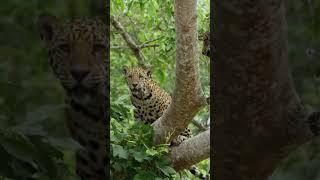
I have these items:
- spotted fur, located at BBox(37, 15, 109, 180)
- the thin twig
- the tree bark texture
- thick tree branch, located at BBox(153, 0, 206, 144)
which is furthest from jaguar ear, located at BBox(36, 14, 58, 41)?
the thin twig

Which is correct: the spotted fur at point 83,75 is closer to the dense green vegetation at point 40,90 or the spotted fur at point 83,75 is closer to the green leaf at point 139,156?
the dense green vegetation at point 40,90

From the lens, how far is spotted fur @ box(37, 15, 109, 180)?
779mm

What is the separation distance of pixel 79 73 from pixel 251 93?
23cm

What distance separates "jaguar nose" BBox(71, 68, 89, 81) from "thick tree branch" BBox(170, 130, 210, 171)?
1.11 metres

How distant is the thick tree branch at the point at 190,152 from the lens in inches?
73.8

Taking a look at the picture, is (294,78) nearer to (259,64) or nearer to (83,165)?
(259,64)

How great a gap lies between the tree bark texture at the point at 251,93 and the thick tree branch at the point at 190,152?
1.06m

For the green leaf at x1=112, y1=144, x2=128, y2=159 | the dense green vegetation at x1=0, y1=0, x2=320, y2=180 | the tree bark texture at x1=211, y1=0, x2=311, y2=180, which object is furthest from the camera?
the green leaf at x1=112, y1=144, x2=128, y2=159

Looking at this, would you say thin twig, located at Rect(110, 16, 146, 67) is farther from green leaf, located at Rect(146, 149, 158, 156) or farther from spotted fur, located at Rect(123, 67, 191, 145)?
green leaf, located at Rect(146, 149, 158, 156)

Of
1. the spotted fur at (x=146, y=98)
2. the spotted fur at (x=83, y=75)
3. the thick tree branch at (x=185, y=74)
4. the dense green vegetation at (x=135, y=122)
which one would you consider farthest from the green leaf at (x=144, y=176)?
the spotted fur at (x=83, y=75)

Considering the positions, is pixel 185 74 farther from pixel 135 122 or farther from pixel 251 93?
pixel 251 93

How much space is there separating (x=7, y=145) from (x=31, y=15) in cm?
26

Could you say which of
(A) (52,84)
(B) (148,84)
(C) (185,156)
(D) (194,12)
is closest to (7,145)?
(A) (52,84)

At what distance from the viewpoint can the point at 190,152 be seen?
1.97 metres
